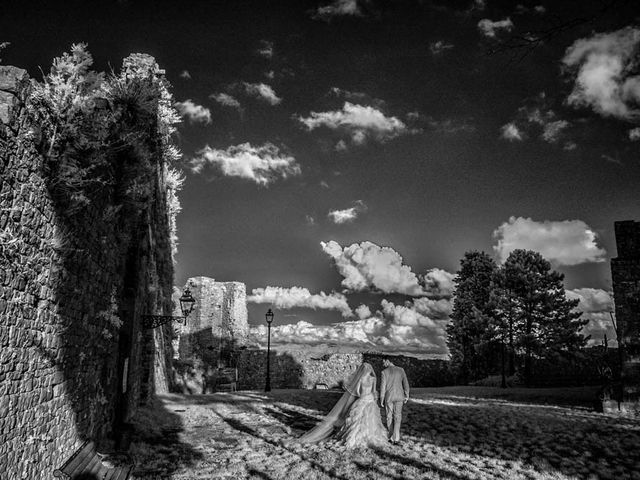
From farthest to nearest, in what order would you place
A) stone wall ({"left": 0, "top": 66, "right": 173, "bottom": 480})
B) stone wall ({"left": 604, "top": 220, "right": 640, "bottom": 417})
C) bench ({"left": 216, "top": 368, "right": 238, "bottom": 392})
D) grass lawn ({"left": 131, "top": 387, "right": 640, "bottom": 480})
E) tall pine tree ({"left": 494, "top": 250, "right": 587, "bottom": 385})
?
1. tall pine tree ({"left": 494, "top": 250, "right": 587, "bottom": 385})
2. bench ({"left": 216, "top": 368, "right": 238, "bottom": 392})
3. stone wall ({"left": 604, "top": 220, "right": 640, "bottom": 417})
4. grass lawn ({"left": 131, "top": 387, "right": 640, "bottom": 480})
5. stone wall ({"left": 0, "top": 66, "right": 173, "bottom": 480})

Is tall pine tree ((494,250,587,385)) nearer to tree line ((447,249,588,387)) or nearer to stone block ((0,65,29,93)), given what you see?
tree line ((447,249,588,387))

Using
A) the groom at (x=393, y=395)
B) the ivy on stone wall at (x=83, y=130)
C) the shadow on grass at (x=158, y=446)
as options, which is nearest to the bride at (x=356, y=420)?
the groom at (x=393, y=395)

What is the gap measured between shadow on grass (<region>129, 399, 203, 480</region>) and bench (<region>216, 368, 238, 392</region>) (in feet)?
41.5

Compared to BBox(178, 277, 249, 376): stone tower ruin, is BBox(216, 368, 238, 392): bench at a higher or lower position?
lower

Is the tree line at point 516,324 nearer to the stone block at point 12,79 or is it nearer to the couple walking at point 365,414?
the couple walking at point 365,414

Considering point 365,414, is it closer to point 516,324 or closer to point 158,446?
point 158,446

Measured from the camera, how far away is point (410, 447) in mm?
8805

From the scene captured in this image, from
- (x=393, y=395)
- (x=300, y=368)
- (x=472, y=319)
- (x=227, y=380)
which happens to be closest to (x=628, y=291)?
(x=393, y=395)

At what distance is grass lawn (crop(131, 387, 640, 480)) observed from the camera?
276 inches

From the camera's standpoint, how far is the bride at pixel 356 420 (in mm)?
9219

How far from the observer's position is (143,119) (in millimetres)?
8938

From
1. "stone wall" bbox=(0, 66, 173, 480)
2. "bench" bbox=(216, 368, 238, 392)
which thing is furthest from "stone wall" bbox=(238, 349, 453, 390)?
"stone wall" bbox=(0, 66, 173, 480)

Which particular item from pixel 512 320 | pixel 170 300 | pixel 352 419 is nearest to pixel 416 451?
pixel 352 419

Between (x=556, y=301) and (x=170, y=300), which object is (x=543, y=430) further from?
(x=556, y=301)
